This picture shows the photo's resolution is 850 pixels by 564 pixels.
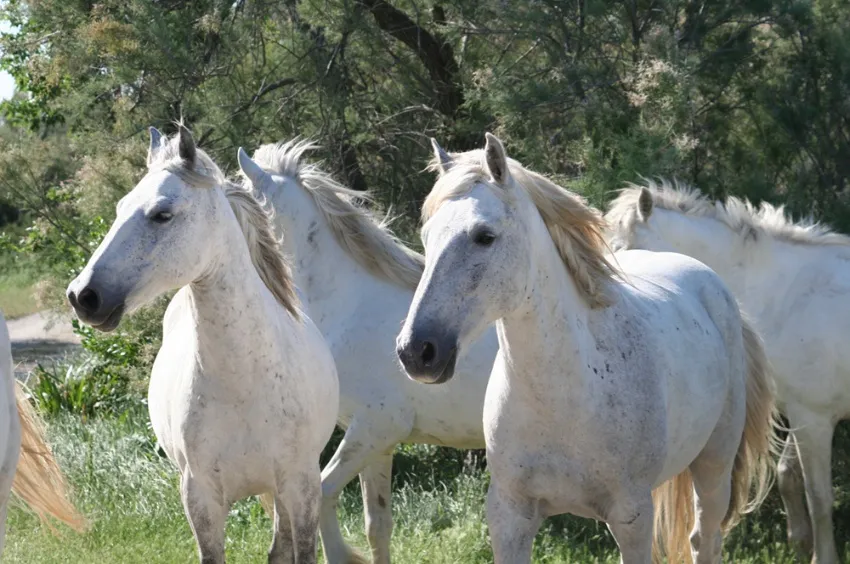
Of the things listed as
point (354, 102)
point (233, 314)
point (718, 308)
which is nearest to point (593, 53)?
point (354, 102)

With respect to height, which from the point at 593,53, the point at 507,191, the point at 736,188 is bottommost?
the point at 736,188

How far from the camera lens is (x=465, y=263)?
302cm

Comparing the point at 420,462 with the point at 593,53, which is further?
the point at 420,462

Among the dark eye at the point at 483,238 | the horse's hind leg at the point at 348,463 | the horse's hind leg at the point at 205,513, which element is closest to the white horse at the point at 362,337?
the horse's hind leg at the point at 348,463

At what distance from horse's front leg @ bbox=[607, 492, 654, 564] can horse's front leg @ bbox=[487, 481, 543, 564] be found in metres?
0.24

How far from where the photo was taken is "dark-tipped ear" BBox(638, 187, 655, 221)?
562cm

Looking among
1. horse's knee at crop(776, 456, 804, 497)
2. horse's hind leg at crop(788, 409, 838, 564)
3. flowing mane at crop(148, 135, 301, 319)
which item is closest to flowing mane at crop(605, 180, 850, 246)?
horse's hind leg at crop(788, 409, 838, 564)

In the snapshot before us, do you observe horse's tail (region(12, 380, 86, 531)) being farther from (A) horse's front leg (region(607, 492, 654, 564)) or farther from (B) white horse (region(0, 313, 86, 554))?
(A) horse's front leg (region(607, 492, 654, 564))

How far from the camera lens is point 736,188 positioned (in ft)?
22.5

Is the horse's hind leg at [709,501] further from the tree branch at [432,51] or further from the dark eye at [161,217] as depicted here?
the tree branch at [432,51]

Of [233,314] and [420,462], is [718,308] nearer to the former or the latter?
[233,314]

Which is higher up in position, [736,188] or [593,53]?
[593,53]

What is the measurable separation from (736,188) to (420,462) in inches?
107

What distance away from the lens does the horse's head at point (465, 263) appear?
9.58ft
